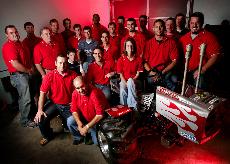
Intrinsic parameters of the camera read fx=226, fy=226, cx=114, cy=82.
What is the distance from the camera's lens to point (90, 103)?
14.2 ft

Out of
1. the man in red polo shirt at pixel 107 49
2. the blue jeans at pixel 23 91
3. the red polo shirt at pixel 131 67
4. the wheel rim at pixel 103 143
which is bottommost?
the wheel rim at pixel 103 143

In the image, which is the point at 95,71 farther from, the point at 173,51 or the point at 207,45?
the point at 207,45

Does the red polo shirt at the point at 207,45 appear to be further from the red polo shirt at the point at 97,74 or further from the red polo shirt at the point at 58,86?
the red polo shirt at the point at 58,86

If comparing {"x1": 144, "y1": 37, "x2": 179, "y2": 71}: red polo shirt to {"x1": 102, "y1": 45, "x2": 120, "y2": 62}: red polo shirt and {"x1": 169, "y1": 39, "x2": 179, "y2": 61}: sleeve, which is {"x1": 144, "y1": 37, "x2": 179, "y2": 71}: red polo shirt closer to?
{"x1": 169, "y1": 39, "x2": 179, "y2": 61}: sleeve

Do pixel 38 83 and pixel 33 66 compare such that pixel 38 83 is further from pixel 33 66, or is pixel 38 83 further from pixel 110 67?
pixel 110 67

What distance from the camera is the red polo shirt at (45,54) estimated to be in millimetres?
5980

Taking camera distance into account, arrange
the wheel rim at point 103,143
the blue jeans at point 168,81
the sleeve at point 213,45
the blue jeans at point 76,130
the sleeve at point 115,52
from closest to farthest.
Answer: the wheel rim at point 103,143 → the blue jeans at point 76,130 → the sleeve at point 213,45 → the blue jeans at point 168,81 → the sleeve at point 115,52

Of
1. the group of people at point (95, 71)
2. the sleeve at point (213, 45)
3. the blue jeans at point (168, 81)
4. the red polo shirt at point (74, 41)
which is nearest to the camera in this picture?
the group of people at point (95, 71)

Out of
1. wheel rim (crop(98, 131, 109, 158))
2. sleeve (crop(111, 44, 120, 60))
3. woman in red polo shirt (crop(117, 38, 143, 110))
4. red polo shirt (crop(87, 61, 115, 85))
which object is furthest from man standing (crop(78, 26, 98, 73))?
wheel rim (crop(98, 131, 109, 158))

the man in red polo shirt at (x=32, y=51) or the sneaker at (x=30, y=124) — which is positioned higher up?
the man in red polo shirt at (x=32, y=51)

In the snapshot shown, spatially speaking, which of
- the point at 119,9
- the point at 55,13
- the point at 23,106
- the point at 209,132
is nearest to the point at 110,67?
the point at 23,106

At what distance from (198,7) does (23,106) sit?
6622mm

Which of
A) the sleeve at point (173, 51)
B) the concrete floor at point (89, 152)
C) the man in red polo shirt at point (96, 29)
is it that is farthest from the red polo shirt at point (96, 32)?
the concrete floor at point (89, 152)

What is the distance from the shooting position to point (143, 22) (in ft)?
23.3
